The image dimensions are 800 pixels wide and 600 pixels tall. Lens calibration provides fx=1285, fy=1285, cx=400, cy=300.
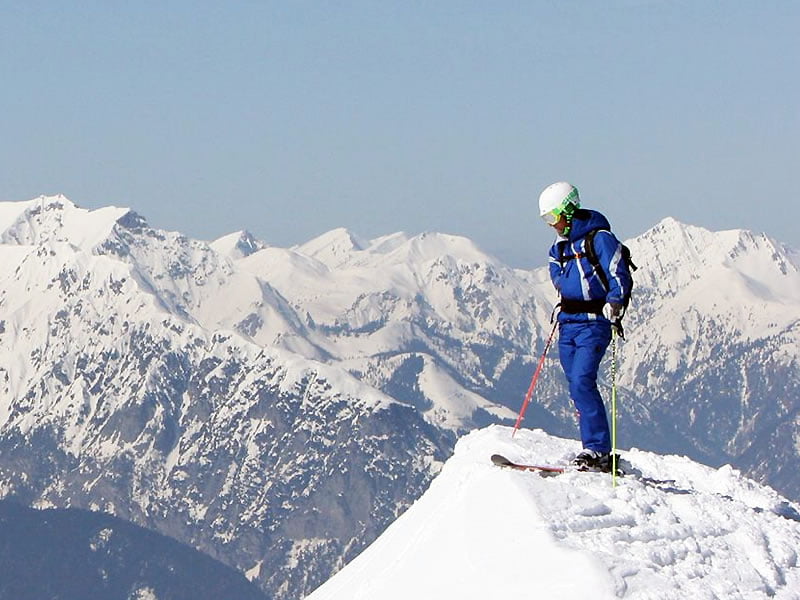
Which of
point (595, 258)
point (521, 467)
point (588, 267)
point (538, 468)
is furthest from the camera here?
point (588, 267)

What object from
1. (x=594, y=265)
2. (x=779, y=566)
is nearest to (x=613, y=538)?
(x=779, y=566)

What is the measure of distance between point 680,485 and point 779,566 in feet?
16.5

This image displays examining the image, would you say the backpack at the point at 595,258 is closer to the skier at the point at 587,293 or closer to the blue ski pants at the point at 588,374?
the skier at the point at 587,293

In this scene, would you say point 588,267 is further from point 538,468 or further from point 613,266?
point 538,468

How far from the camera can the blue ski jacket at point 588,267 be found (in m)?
20.9

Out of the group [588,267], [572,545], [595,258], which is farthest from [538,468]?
[572,545]

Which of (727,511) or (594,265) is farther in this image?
(594,265)

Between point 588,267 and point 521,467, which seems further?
point 588,267

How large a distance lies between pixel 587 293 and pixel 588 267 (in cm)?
43

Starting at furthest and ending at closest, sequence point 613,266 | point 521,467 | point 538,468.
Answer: point 613,266
point 538,468
point 521,467

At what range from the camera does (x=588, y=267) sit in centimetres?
2128

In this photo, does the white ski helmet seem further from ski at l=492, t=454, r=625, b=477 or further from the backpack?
ski at l=492, t=454, r=625, b=477

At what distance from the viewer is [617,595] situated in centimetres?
1421

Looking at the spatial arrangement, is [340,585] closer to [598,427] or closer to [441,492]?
[441,492]
